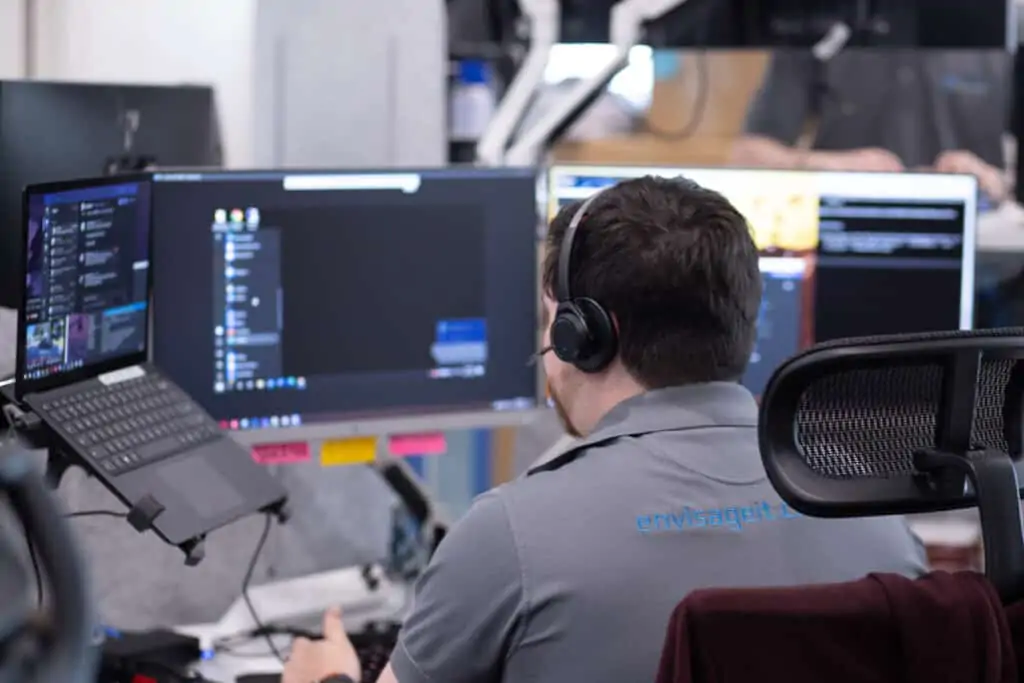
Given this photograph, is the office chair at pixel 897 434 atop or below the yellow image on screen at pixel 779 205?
below

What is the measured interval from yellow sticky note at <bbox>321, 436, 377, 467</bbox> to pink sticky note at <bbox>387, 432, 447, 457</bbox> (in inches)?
1.1

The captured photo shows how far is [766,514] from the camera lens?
128 cm

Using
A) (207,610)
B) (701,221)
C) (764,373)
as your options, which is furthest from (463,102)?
(701,221)

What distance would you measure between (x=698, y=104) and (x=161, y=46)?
68.2 inches

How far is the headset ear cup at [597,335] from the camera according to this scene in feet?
4.48

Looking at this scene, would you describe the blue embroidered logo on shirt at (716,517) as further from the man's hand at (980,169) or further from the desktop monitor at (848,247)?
the man's hand at (980,169)

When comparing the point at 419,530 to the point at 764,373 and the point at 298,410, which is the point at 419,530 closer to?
the point at 298,410

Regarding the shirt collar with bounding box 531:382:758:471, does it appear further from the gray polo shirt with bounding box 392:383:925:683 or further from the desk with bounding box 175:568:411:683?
the desk with bounding box 175:568:411:683

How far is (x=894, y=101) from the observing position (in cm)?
381

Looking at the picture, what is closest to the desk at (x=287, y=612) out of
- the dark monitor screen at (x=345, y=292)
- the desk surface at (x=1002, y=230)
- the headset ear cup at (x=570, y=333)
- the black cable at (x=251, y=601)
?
the black cable at (x=251, y=601)

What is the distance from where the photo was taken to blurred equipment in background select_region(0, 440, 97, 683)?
1.35 ft

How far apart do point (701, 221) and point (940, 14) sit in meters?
2.71

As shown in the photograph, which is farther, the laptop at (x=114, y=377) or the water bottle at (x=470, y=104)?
the water bottle at (x=470, y=104)

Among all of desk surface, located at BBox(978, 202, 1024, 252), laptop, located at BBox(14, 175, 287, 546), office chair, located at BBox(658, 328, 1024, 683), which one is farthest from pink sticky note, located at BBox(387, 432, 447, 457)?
desk surface, located at BBox(978, 202, 1024, 252)
